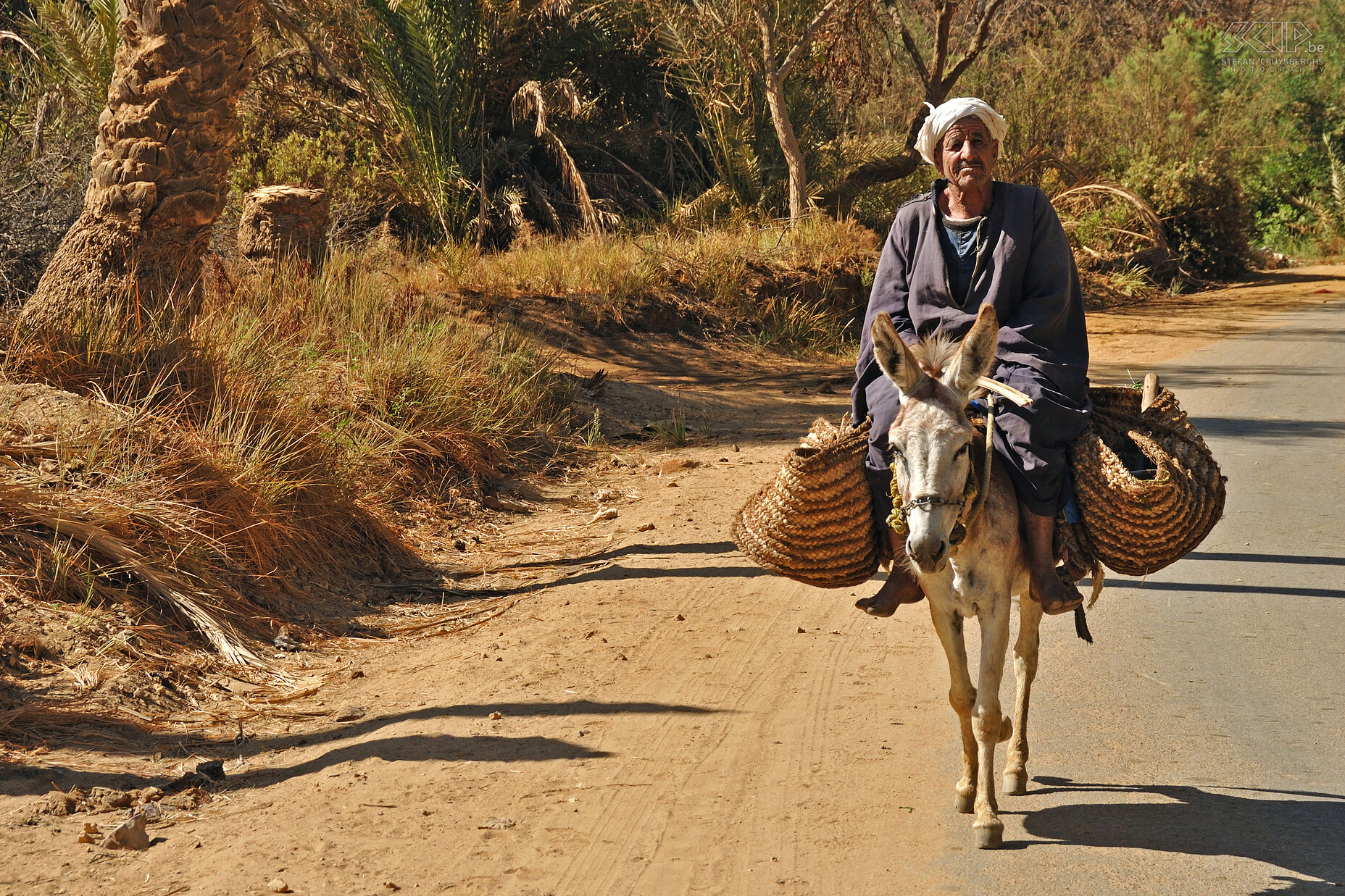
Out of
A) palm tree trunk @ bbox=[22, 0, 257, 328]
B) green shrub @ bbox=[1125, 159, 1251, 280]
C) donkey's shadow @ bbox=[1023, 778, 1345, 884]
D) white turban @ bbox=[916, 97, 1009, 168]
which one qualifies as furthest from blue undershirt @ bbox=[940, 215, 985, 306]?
green shrub @ bbox=[1125, 159, 1251, 280]

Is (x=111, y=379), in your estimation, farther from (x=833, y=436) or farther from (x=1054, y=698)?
(x=1054, y=698)

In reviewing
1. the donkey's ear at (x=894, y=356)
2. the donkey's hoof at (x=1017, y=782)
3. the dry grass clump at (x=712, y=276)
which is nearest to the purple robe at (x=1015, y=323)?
the donkey's ear at (x=894, y=356)

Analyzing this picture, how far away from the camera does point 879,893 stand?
12.7 feet

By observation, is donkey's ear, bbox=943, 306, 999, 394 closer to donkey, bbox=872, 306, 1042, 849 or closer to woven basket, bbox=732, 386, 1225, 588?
donkey, bbox=872, 306, 1042, 849

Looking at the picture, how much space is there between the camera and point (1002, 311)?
14.7 feet

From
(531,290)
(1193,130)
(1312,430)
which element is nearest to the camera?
(1312,430)

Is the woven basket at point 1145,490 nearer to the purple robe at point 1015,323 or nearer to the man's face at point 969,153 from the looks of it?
the purple robe at point 1015,323

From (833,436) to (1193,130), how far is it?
90.7 feet

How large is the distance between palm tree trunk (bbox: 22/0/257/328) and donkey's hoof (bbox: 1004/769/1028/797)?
6.51m

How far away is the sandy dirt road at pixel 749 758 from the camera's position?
Result: 13.2 feet

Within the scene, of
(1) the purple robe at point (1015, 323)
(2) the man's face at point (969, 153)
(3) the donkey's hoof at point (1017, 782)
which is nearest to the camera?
(1) the purple robe at point (1015, 323)

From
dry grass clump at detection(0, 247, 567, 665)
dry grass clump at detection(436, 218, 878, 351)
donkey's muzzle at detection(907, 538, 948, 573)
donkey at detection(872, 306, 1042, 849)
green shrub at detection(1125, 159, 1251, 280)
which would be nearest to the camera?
donkey's muzzle at detection(907, 538, 948, 573)

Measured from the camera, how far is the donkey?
373 cm

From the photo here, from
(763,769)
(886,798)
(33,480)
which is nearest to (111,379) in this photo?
(33,480)
